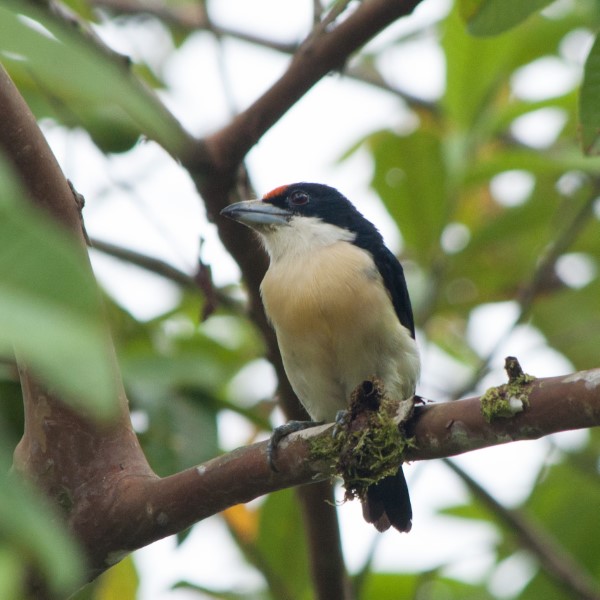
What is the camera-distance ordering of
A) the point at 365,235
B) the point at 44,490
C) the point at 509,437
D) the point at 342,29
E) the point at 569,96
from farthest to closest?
1. the point at 365,235
2. the point at 569,96
3. the point at 342,29
4. the point at 44,490
5. the point at 509,437

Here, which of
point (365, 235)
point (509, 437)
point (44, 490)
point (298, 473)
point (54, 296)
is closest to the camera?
point (54, 296)

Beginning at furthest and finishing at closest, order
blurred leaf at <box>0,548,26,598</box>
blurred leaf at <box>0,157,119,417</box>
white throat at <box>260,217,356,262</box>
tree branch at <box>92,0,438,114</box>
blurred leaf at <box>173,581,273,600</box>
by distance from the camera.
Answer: tree branch at <box>92,0,438,114</box> < white throat at <box>260,217,356,262</box> < blurred leaf at <box>173,581,273,600</box> < blurred leaf at <box>0,548,26,598</box> < blurred leaf at <box>0,157,119,417</box>

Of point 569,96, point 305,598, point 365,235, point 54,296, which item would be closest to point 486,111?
point 569,96

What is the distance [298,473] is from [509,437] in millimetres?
562

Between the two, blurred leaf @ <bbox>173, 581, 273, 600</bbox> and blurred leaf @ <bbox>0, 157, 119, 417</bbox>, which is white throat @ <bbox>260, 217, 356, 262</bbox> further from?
blurred leaf @ <bbox>0, 157, 119, 417</bbox>

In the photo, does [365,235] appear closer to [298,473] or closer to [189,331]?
[189,331]

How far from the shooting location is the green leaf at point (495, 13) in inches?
105

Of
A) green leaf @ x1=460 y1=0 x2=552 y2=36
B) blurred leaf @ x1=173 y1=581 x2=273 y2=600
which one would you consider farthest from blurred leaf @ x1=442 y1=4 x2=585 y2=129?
blurred leaf @ x1=173 y1=581 x2=273 y2=600

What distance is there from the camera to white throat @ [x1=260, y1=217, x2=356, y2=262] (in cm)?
448

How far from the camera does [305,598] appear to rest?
3.80 m

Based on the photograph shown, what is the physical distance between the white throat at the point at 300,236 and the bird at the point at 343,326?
0.05m

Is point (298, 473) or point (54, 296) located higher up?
point (298, 473)

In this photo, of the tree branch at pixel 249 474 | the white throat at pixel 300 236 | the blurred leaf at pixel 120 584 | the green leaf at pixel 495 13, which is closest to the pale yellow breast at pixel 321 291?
the white throat at pixel 300 236

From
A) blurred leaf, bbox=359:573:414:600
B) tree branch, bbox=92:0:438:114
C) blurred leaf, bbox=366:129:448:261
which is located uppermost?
tree branch, bbox=92:0:438:114
